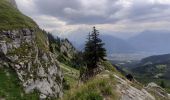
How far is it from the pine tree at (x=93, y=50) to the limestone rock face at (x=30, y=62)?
14.6 m

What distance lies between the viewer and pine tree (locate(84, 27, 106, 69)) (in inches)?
2267

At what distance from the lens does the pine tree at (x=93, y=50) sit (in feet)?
189

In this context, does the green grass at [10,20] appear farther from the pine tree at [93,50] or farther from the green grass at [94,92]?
the green grass at [94,92]

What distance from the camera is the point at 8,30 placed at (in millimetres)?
80375

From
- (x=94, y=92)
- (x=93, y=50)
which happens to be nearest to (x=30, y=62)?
(x=93, y=50)

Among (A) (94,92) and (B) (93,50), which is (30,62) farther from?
(A) (94,92)

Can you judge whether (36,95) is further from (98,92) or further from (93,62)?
(98,92)

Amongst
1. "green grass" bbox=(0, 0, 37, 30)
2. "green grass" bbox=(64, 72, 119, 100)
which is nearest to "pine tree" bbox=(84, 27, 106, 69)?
"green grass" bbox=(0, 0, 37, 30)

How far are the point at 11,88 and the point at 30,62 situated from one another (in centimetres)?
1273

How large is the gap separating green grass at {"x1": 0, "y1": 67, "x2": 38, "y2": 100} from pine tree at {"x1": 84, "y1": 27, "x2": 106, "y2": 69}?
14.8m

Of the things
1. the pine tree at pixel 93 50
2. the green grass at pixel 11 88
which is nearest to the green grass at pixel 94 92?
the pine tree at pixel 93 50

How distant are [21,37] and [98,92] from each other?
7091cm

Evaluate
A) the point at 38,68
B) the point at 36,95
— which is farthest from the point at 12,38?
the point at 36,95

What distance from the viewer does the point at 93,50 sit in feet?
194
